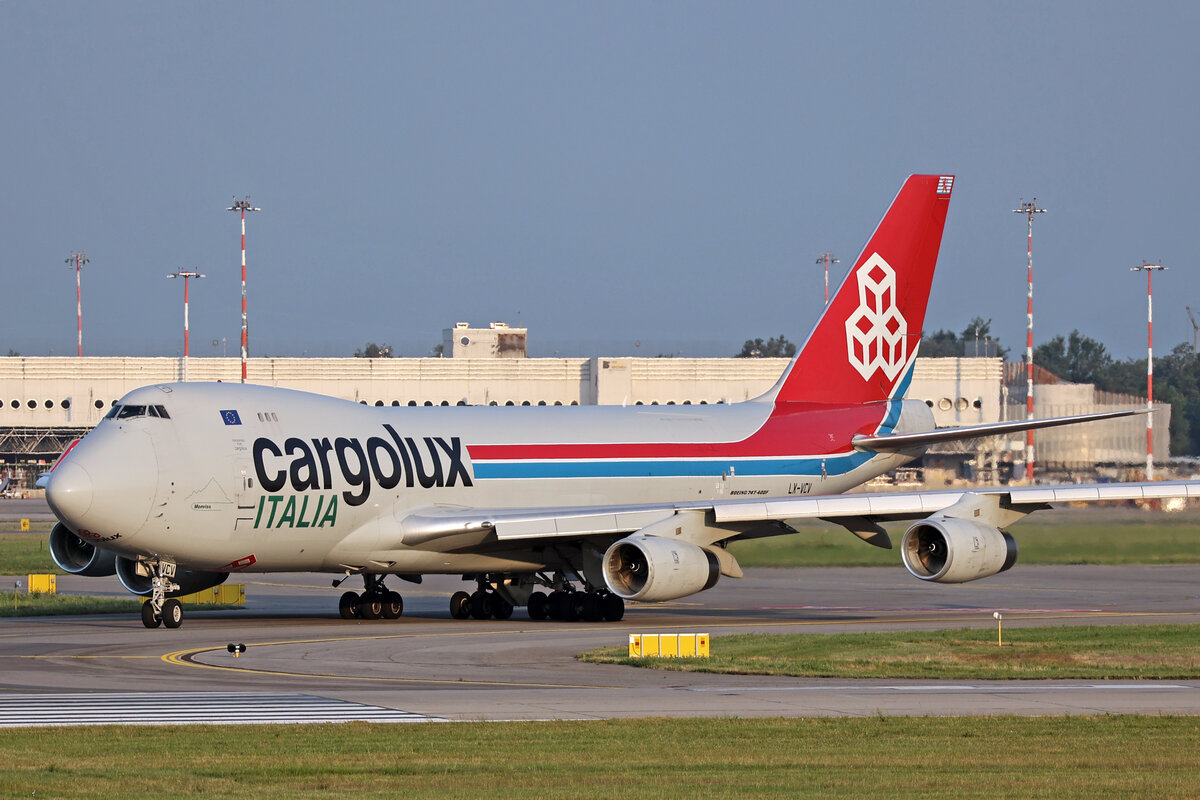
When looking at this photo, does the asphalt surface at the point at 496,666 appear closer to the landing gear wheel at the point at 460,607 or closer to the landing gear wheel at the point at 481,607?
the landing gear wheel at the point at 460,607

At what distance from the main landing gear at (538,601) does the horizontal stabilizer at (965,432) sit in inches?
325

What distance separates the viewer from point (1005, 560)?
33656 millimetres

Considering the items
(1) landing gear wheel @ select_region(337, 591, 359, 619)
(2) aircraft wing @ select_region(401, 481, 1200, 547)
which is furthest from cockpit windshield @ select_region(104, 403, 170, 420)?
(1) landing gear wheel @ select_region(337, 591, 359, 619)

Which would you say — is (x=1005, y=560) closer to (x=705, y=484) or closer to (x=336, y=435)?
(x=705, y=484)

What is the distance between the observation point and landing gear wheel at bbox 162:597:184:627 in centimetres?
3344

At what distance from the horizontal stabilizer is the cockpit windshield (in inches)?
683

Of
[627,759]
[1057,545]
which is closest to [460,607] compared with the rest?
[1057,545]

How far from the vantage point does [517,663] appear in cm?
2716

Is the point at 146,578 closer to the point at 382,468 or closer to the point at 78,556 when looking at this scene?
the point at 78,556

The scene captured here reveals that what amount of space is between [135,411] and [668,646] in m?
12.3

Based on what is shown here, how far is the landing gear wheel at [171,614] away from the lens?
3344cm

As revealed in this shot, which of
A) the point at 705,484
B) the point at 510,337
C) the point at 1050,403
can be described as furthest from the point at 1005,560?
the point at 510,337

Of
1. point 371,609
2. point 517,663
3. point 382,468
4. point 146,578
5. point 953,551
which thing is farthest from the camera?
point 371,609

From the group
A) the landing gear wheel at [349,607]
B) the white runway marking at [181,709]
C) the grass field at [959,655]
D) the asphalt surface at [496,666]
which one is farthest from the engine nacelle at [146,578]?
the white runway marking at [181,709]
